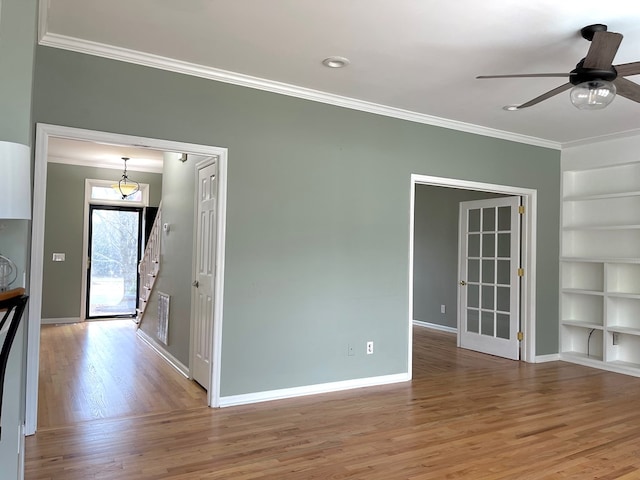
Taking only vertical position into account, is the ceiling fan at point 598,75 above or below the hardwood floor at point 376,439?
above

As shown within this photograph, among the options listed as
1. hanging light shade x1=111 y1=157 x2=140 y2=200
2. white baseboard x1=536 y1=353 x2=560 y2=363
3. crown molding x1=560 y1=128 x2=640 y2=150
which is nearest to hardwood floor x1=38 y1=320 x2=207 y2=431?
hanging light shade x1=111 y1=157 x2=140 y2=200

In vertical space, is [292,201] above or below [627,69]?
below

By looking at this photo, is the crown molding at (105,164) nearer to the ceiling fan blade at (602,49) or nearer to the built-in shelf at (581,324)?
the built-in shelf at (581,324)

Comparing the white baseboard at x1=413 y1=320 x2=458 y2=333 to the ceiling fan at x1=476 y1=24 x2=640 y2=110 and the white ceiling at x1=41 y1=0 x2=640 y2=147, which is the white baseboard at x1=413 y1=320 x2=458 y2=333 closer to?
the white ceiling at x1=41 y1=0 x2=640 y2=147

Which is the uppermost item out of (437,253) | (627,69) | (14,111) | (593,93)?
(627,69)

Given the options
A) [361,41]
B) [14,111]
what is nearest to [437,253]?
[361,41]

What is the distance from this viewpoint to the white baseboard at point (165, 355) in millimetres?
4858

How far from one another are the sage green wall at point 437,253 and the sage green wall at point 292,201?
2.93m

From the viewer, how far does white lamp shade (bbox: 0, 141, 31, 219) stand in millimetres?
1958

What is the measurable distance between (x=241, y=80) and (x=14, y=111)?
6.57ft

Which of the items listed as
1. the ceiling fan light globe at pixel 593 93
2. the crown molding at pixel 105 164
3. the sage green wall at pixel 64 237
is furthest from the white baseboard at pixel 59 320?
the ceiling fan light globe at pixel 593 93

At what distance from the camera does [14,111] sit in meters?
2.28

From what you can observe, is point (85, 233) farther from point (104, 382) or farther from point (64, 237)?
point (104, 382)

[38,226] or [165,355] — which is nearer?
[38,226]
